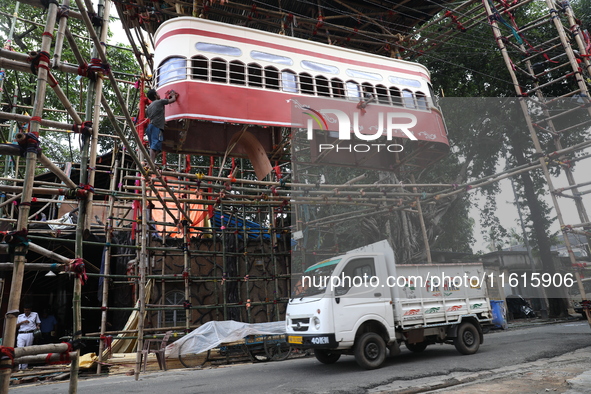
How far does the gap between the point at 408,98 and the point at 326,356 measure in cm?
723

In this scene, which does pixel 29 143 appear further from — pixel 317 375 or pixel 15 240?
pixel 317 375

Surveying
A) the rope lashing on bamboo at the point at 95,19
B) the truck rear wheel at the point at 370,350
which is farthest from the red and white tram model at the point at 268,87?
the truck rear wheel at the point at 370,350

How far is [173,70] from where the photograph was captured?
8547 mm

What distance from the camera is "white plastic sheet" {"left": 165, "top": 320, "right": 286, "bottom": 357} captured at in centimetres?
925

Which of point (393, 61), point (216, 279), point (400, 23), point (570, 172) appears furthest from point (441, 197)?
point (400, 23)

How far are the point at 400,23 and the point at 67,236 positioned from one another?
13.7m

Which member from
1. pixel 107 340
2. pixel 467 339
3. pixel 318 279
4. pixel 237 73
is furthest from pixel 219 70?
pixel 467 339

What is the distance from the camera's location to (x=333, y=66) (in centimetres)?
1038

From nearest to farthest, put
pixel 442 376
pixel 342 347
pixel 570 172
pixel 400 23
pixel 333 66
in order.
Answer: pixel 442 376
pixel 342 347
pixel 570 172
pixel 333 66
pixel 400 23

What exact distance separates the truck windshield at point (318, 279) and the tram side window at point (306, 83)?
4.25m

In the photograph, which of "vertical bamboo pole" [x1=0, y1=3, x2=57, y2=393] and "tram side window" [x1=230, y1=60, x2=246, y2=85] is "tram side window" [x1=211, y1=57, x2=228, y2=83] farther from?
"vertical bamboo pole" [x1=0, y1=3, x2=57, y2=393]

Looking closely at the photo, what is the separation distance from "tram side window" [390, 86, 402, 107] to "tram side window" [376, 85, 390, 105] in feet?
0.59

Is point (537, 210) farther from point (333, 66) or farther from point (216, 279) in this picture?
point (216, 279)

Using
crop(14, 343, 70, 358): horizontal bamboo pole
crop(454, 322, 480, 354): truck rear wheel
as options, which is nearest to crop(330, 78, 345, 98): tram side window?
crop(454, 322, 480, 354): truck rear wheel
